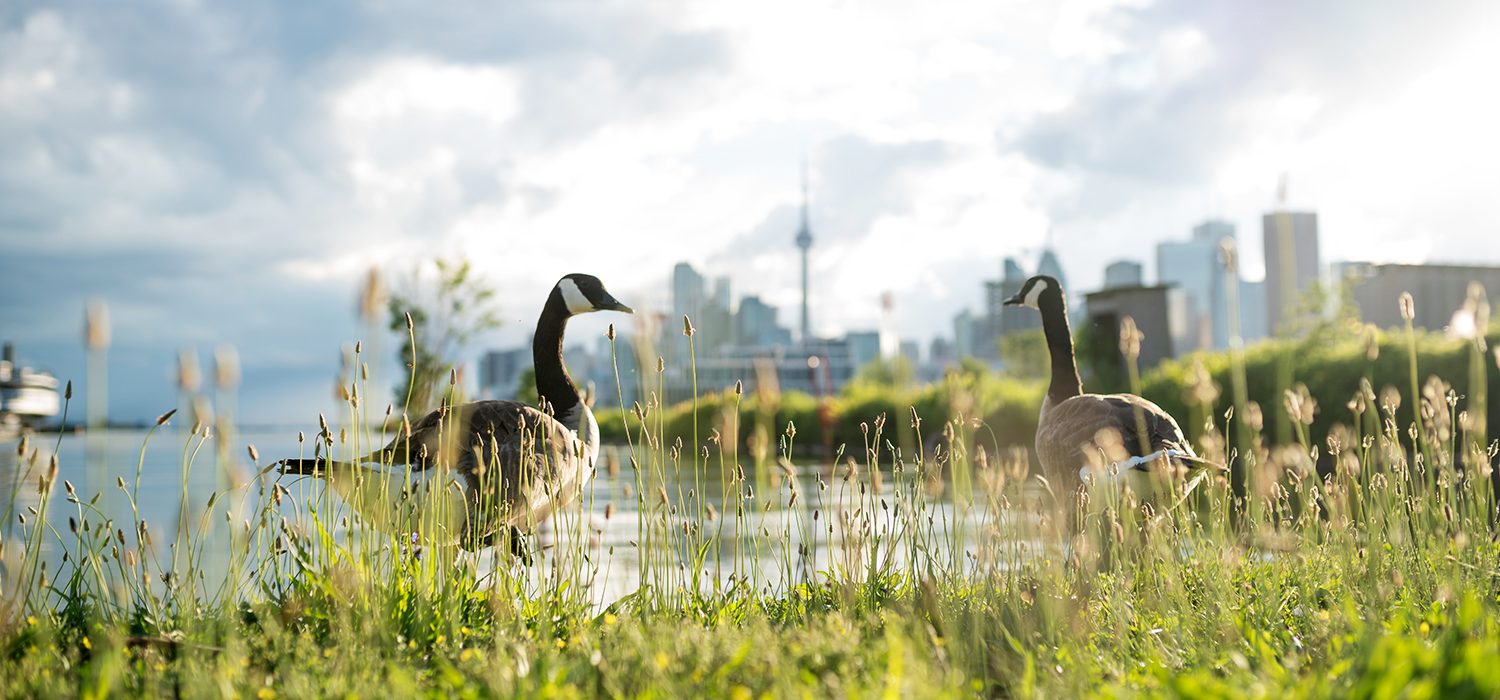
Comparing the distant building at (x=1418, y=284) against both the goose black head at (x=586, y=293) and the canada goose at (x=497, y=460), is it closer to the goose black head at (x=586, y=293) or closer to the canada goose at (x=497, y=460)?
the goose black head at (x=586, y=293)

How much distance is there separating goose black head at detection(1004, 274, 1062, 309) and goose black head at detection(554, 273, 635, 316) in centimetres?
318

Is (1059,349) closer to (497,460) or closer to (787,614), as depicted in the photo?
(787,614)

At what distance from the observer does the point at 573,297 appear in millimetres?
6484

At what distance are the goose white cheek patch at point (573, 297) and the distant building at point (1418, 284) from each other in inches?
1343

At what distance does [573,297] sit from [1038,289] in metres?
3.52

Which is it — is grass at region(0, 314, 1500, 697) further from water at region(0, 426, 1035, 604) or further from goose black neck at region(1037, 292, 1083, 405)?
goose black neck at region(1037, 292, 1083, 405)

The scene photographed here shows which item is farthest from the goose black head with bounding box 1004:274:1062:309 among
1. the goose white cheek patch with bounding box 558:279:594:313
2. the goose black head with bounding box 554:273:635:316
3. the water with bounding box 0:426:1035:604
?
the goose white cheek patch with bounding box 558:279:594:313

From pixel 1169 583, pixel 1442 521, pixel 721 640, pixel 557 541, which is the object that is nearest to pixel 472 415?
pixel 557 541

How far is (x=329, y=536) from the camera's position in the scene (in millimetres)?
3691

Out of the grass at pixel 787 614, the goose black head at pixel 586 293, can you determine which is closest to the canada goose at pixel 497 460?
the goose black head at pixel 586 293

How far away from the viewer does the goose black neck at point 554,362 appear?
6297mm

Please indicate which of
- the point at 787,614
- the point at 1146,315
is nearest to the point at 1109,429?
the point at 787,614

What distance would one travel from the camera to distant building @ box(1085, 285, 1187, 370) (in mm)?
36031

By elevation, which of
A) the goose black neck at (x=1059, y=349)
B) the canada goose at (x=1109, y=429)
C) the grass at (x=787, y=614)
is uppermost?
the goose black neck at (x=1059, y=349)
